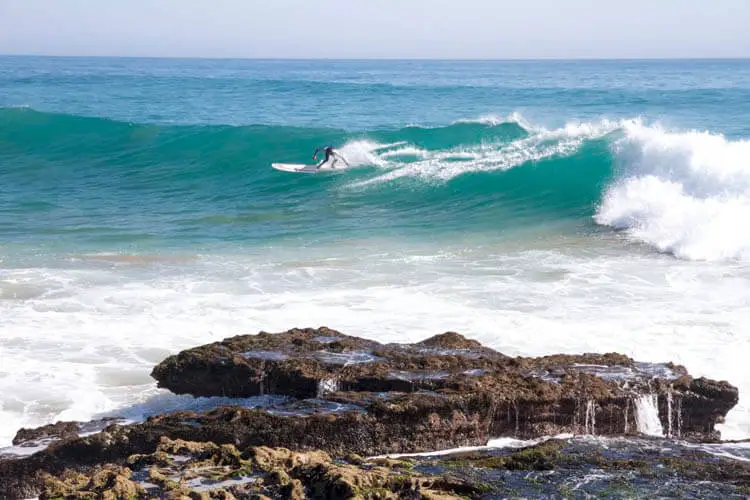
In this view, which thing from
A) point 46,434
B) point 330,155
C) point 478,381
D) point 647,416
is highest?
point 330,155

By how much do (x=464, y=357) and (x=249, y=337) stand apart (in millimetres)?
2174

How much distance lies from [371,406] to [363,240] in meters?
10.5

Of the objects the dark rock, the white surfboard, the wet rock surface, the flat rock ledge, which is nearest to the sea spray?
the flat rock ledge

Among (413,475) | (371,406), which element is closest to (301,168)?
(371,406)

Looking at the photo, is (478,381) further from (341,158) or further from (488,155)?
(488,155)

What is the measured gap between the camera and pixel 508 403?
7828 millimetres

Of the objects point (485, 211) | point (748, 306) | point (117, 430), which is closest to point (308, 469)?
point (117, 430)

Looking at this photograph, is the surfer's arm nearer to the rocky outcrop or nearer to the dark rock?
the rocky outcrop

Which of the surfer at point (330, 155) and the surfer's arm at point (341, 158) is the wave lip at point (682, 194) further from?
the surfer at point (330, 155)

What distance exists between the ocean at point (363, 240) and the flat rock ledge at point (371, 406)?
2.24 feet

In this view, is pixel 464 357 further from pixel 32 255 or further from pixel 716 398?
pixel 32 255

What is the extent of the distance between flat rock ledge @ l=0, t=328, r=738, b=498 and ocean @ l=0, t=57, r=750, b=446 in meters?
0.68

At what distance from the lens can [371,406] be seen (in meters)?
7.64

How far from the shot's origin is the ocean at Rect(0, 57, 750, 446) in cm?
1114
